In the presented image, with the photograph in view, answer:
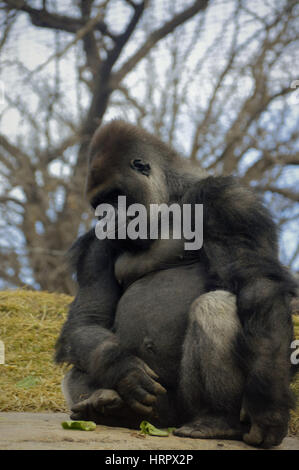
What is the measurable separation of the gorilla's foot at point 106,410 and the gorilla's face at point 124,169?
0.83m

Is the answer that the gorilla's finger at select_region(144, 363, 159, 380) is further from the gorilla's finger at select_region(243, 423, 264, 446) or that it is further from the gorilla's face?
the gorilla's face

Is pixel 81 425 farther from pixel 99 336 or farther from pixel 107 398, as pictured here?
pixel 99 336

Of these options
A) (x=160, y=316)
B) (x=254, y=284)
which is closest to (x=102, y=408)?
(x=160, y=316)

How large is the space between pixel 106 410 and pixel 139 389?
7.2 inches

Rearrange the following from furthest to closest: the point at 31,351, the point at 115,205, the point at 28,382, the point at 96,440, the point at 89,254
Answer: the point at 31,351
the point at 28,382
the point at 89,254
the point at 115,205
the point at 96,440

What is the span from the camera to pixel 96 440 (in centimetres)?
198

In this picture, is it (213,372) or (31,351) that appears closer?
(213,372)

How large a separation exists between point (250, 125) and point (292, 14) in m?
1.58

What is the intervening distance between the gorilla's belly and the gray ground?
0.32 metres

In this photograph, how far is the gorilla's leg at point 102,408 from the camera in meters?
2.23

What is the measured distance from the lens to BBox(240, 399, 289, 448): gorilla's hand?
205 centimetres

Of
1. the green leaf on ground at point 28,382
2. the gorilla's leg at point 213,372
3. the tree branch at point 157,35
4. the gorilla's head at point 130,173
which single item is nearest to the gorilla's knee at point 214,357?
the gorilla's leg at point 213,372

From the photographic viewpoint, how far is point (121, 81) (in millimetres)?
7770
